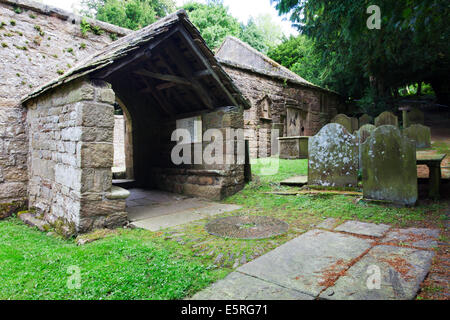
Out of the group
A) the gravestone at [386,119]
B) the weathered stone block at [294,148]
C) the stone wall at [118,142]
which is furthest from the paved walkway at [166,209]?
the stone wall at [118,142]

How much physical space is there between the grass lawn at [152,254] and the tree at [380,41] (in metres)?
2.81

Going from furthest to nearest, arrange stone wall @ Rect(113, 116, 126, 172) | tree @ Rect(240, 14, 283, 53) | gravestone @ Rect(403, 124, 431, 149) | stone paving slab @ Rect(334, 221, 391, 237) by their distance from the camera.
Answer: tree @ Rect(240, 14, 283, 53)
stone wall @ Rect(113, 116, 126, 172)
gravestone @ Rect(403, 124, 431, 149)
stone paving slab @ Rect(334, 221, 391, 237)

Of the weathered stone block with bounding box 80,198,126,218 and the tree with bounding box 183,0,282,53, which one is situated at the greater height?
the tree with bounding box 183,0,282,53

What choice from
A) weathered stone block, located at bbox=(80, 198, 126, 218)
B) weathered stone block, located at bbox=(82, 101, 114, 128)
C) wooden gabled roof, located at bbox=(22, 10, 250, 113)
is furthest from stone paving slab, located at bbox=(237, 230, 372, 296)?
wooden gabled roof, located at bbox=(22, 10, 250, 113)

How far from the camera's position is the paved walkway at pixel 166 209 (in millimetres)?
4605

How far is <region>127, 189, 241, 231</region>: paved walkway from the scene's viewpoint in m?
4.61

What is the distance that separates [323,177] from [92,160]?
444cm

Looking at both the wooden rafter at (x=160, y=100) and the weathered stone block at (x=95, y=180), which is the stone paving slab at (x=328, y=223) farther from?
the wooden rafter at (x=160, y=100)

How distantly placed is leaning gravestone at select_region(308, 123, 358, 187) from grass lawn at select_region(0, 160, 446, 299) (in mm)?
644

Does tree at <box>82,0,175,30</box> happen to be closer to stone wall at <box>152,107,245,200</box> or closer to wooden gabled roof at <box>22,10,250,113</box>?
wooden gabled roof at <box>22,10,250,113</box>

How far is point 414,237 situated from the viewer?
3.32m

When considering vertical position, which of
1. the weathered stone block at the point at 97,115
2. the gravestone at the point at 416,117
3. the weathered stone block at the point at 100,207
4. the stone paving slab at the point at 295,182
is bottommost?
the weathered stone block at the point at 100,207

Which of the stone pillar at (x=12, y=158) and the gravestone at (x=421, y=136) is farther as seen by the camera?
the gravestone at (x=421, y=136)

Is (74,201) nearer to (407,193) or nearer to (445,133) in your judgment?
(407,193)
